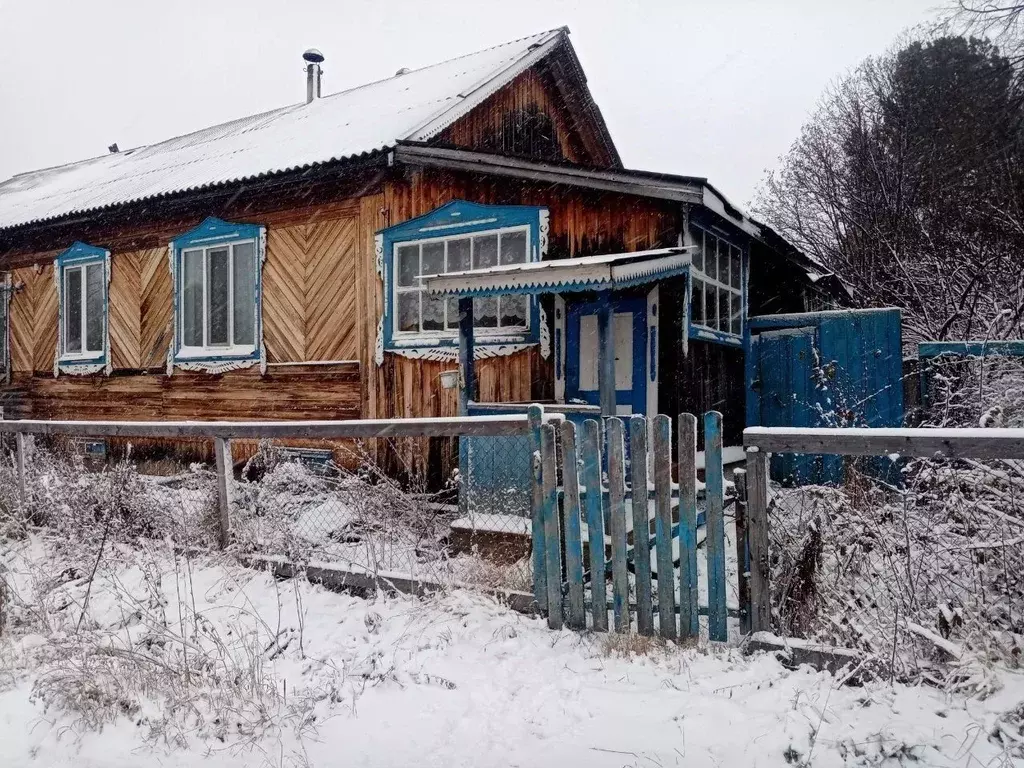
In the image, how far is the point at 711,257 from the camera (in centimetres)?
845

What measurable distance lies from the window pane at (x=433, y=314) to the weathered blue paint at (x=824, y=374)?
4.11 m

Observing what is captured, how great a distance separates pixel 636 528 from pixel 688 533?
27 centimetres

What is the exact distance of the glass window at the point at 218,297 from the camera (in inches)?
348

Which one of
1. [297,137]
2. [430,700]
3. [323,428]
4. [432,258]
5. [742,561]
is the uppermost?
[297,137]

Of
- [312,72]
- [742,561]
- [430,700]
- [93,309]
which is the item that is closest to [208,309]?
[93,309]

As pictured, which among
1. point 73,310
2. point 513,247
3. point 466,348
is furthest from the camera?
point 73,310

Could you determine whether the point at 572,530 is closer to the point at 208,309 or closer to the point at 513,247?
the point at 513,247

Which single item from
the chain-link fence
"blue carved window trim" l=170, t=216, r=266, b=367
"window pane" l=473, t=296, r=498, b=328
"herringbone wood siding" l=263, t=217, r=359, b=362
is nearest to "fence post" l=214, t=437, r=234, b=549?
the chain-link fence

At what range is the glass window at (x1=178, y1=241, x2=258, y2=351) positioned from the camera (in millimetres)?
8844

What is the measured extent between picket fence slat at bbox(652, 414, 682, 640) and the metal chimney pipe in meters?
15.2

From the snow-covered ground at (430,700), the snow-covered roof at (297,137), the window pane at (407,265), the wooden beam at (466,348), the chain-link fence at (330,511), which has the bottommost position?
the snow-covered ground at (430,700)

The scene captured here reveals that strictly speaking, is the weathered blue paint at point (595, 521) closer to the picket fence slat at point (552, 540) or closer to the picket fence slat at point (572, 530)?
the picket fence slat at point (572, 530)

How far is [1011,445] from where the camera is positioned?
9.45ft

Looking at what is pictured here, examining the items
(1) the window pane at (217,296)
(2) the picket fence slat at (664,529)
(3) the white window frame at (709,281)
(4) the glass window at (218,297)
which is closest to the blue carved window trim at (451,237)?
(3) the white window frame at (709,281)
